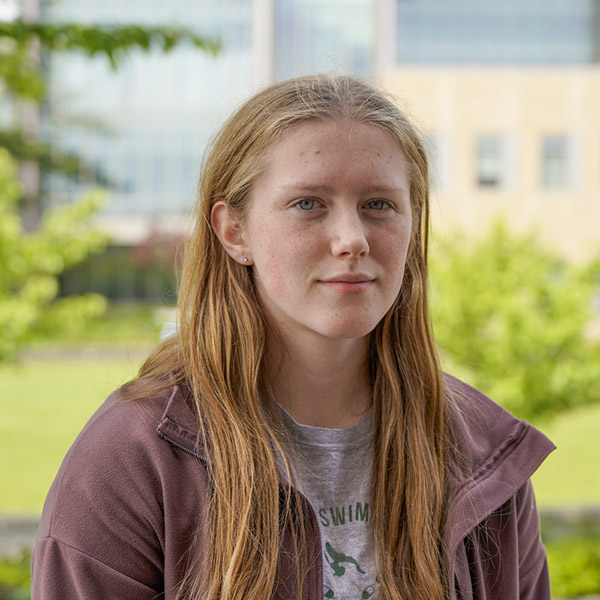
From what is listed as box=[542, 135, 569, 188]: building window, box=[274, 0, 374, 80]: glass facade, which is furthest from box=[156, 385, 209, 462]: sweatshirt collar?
box=[274, 0, 374, 80]: glass facade

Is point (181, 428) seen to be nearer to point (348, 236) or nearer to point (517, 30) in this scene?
point (348, 236)

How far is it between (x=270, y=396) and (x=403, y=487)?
296 mm

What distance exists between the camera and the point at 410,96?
9719mm

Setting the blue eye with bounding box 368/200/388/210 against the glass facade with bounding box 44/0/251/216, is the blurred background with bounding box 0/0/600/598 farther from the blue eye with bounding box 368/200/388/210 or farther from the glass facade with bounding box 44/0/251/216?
the blue eye with bounding box 368/200/388/210

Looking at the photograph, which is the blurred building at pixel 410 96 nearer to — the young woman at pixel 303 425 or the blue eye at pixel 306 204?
the young woman at pixel 303 425

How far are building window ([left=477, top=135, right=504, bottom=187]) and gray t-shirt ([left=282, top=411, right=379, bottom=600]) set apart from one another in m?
17.4

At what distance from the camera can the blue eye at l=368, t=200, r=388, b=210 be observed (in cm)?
145

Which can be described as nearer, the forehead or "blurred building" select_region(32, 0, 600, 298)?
the forehead

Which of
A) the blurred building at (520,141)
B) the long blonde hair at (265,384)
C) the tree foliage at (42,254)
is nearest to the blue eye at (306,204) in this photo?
the long blonde hair at (265,384)

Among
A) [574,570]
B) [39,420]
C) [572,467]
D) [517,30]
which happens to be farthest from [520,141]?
[39,420]

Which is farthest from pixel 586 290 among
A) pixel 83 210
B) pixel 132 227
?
pixel 132 227

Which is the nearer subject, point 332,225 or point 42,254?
point 332,225

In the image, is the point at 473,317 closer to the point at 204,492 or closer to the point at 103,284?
the point at 204,492

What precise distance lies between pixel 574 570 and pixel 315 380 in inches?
250
